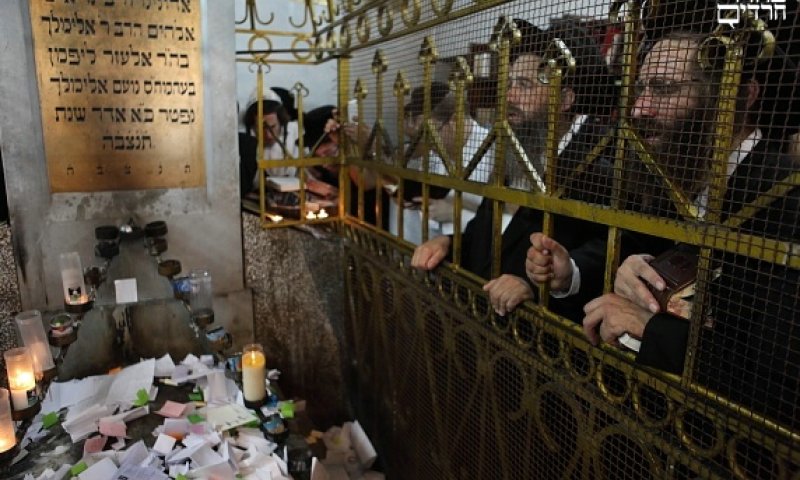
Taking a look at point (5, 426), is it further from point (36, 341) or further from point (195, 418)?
point (195, 418)

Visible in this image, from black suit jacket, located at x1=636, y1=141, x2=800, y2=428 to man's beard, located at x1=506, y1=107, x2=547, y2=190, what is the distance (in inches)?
25.5

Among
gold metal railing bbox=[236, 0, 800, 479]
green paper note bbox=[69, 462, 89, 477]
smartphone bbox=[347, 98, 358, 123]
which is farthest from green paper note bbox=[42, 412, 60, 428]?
smartphone bbox=[347, 98, 358, 123]

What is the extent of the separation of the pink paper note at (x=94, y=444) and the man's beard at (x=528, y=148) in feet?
6.61

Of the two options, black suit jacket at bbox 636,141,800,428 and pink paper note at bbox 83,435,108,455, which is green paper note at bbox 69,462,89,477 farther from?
black suit jacket at bbox 636,141,800,428

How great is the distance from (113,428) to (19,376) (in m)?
0.45

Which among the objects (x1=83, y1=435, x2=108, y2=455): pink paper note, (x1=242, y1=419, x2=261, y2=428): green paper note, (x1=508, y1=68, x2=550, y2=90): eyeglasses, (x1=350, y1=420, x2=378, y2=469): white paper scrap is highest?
(x1=508, y1=68, x2=550, y2=90): eyeglasses

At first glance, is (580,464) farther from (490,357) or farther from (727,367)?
(727,367)

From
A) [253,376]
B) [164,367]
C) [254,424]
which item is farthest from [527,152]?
[164,367]

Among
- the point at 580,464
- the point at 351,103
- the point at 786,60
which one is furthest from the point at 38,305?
the point at 786,60

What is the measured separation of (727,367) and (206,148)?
110 inches

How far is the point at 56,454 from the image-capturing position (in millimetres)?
2395

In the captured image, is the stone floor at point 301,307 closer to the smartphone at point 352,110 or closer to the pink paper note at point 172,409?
the smartphone at point 352,110

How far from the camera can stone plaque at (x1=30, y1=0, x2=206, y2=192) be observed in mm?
2814

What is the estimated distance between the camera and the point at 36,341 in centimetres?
253
